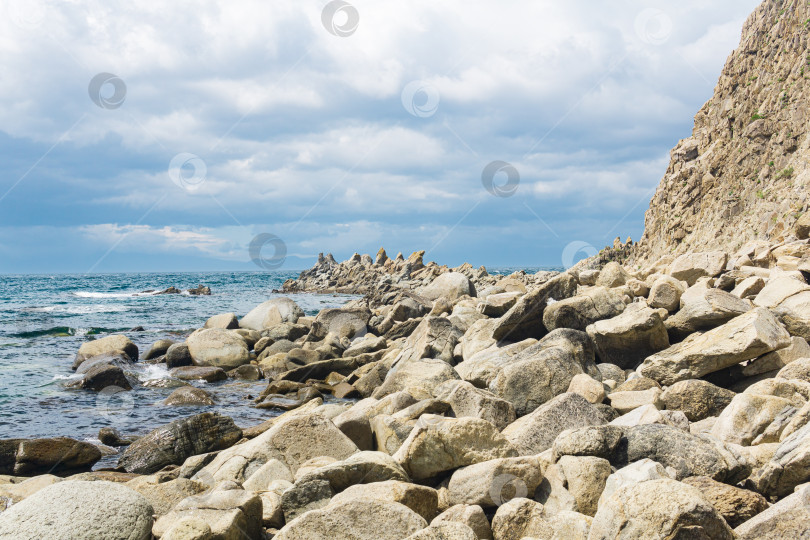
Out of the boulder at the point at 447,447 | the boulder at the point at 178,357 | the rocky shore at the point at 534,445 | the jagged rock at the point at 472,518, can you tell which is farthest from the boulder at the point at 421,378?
the boulder at the point at 178,357

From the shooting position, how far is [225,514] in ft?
17.2

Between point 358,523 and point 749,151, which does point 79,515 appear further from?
point 749,151

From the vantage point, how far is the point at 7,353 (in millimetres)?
22656

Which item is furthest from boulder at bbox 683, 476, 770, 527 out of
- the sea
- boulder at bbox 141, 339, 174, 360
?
boulder at bbox 141, 339, 174, 360

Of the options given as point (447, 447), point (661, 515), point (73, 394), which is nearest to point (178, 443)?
point (447, 447)

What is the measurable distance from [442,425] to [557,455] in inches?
46.2

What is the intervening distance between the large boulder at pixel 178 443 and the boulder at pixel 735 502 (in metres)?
8.29

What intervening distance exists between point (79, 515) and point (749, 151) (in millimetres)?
37509

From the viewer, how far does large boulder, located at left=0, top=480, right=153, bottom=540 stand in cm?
546

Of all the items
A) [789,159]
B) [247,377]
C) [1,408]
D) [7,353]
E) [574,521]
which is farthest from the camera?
[789,159]

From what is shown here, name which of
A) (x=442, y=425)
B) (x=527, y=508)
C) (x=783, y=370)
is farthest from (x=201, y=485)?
(x=783, y=370)

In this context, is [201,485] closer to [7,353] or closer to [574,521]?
[574,521]

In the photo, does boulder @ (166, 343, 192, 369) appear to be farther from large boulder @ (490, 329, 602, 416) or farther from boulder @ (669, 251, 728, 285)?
Result: boulder @ (669, 251, 728, 285)

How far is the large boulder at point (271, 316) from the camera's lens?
85.3ft
